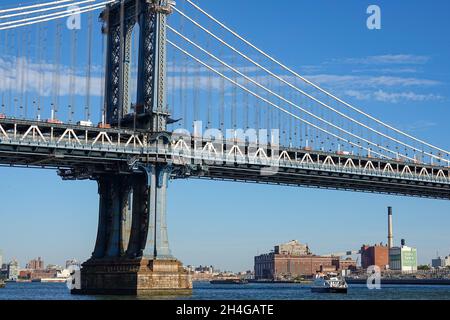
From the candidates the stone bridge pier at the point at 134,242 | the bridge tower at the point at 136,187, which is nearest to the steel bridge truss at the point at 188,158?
the bridge tower at the point at 136,187

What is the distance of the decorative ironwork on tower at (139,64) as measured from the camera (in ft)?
254

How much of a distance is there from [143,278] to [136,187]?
378 inches

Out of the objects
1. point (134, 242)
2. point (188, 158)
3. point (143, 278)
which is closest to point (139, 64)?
point (188, 158)

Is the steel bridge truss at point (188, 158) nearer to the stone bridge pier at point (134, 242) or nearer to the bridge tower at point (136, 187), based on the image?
the bridge tower at point (136, 187)

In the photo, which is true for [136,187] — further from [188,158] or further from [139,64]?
[139,64]

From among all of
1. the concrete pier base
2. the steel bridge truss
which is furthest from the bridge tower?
the steel bridge truss

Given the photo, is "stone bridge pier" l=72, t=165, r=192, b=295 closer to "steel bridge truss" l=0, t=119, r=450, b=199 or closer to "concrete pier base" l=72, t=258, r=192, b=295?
"concrete pier base" l=72, t=258, r=192, b=295

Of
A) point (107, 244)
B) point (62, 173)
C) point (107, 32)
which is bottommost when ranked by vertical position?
point (107, 244)

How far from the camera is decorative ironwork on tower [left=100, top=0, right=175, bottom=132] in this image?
77.5 metres

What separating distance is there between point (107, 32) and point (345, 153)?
105 feet

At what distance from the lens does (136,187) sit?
78000mm
